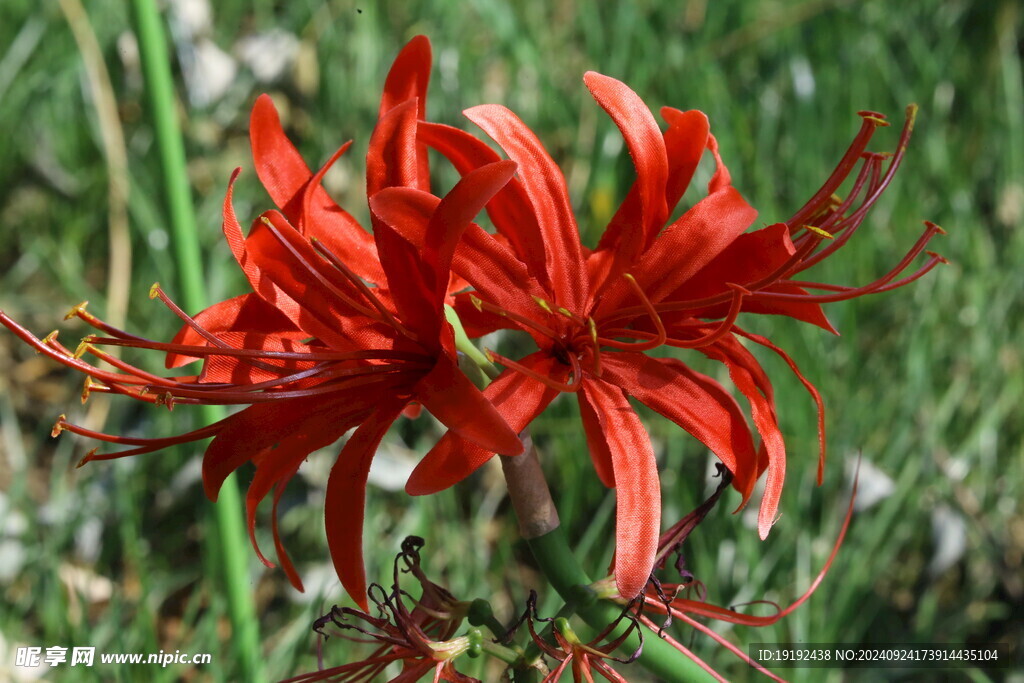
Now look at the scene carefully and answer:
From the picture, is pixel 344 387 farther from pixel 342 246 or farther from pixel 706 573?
pixel 706 573

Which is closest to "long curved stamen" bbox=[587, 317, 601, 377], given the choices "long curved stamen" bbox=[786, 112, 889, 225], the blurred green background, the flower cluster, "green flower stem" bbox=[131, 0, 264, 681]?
the flower cluster

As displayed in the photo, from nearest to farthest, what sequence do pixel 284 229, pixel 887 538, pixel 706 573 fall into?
pixel 284 229 < pixel 706 573 < pixel 887 538

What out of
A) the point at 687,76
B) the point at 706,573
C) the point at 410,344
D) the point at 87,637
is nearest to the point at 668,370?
the point at 410,344

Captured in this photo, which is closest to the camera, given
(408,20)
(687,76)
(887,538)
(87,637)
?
(87,637)

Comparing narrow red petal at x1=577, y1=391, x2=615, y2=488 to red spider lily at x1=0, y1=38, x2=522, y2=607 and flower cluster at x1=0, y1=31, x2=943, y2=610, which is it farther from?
red spider lily at x1=0, y1=38, x2=522, y2=607

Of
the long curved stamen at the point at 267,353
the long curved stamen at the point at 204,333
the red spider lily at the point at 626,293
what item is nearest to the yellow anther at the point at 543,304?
the red spider lily at the point at 626,293

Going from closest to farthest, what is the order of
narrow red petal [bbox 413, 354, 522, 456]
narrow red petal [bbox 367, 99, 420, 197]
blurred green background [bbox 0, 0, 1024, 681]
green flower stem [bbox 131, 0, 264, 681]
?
narrow red petal [bbox 413, 354, 522, 456], narrow red petal [bbox 367, 99, 420, 197], green flower stem [bbox 131, 0, 264, 681], blurred green background [bbox 0, 0, 1024, 681]
